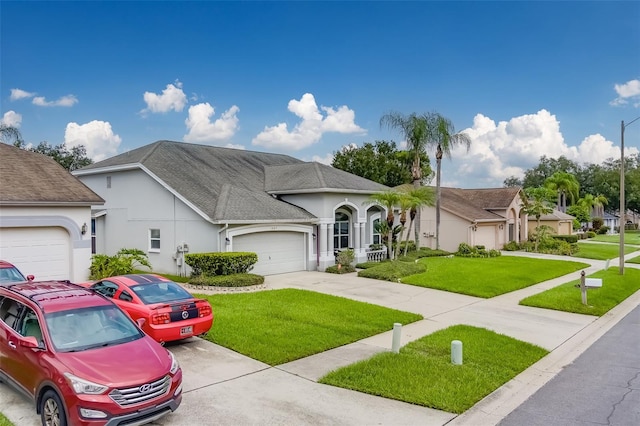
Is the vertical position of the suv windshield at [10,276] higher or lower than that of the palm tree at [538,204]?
lower

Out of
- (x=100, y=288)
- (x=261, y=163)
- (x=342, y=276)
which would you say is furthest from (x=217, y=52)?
(x=100, y=288)

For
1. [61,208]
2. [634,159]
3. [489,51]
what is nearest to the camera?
[61,208]

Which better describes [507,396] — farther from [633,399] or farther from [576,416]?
[633,399]

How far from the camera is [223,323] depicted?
37.6 feet

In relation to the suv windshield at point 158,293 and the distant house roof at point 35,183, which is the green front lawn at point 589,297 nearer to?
the suv windshield at point 158,293

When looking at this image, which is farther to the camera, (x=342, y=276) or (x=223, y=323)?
(x=342, y=276)

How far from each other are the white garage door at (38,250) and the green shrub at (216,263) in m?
4.46

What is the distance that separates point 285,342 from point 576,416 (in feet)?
18.8

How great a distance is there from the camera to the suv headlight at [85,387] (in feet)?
18.0

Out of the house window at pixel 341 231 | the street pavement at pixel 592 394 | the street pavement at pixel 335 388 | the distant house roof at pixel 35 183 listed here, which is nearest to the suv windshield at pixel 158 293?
the street pavement at pixel 335 388

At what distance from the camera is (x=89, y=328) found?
22.4 feet

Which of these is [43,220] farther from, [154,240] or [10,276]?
[154,240]

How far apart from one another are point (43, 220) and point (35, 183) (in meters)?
1.63

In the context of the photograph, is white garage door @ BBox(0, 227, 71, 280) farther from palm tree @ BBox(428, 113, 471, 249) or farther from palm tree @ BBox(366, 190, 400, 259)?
palm tree @ BBox(428, 113, 471, 249)
